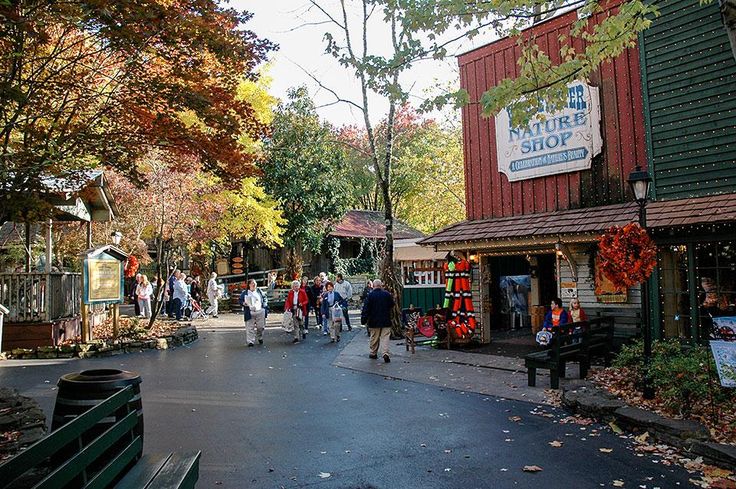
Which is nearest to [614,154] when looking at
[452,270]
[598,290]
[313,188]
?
[598,290]

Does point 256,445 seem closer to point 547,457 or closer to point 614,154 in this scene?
point 547,457

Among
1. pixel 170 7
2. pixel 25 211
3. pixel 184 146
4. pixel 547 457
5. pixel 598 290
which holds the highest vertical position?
pixel 170 7

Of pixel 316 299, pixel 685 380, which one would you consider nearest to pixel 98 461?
pixel 685 380

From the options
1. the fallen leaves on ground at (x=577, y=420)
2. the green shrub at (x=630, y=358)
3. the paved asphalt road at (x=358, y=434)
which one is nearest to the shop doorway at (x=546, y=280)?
the green shrub at (x=630, y=358)

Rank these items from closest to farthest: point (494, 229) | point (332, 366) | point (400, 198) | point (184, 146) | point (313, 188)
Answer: point (184, 146), point (332, 366), point (494, 229), point (313, 188), point (400, 198)

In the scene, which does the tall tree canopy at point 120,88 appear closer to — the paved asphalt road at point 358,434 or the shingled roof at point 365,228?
the paved asphalt road at point 358,434

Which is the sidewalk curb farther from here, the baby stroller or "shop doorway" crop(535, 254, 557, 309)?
the baby stroller

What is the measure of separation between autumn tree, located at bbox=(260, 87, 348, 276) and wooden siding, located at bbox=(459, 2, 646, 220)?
1542 centimetres

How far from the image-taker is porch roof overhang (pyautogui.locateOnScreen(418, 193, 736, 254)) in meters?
9.79

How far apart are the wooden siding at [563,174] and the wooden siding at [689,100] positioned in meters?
0.41

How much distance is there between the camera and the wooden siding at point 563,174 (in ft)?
38.8

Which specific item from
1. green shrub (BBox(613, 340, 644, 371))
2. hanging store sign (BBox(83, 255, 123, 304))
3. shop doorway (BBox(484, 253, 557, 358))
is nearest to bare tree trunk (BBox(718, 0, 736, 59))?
green shrub (BBox(613, 340, 644, 371))

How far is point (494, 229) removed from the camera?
531 inches

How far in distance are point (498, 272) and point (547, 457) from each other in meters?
12.3
